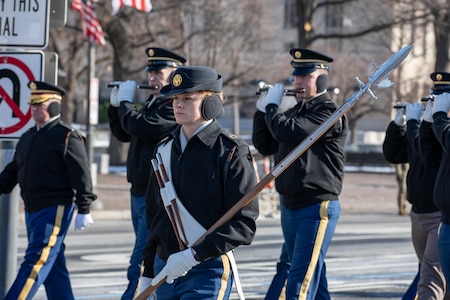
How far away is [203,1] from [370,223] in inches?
681

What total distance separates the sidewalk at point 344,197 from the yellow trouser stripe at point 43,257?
12089mm

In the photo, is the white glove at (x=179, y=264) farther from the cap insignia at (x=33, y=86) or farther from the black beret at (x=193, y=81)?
the cap insignia at (x=33, y=86)

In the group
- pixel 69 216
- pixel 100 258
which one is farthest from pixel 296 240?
pixel 100 258

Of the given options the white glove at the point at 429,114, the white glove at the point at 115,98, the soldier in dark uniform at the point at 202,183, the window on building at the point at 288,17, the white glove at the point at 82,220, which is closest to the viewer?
the soldier in dark uniform at the point at 202,183

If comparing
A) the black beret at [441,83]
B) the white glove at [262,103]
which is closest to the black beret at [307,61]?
the white glove at [262,103]

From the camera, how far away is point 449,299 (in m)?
7.66

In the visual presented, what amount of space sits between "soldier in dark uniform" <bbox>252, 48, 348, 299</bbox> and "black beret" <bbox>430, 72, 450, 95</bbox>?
0.76m

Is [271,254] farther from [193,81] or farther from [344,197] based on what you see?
[344,197]

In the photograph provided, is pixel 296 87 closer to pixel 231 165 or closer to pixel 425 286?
pixel 425 286

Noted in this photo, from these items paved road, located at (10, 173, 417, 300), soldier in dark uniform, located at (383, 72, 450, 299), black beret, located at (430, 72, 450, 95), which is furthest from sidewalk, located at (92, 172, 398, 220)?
black beret, located at (430, 72, 450, 95)

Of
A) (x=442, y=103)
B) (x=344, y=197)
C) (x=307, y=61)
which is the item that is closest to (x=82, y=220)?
(x=307, y=61)

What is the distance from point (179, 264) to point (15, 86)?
11.7ft

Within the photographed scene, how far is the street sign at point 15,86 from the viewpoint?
8.01 metres

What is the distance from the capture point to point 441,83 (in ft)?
25.7
